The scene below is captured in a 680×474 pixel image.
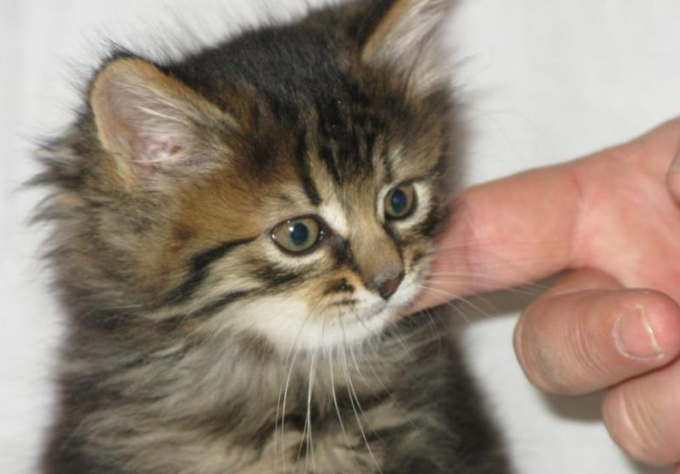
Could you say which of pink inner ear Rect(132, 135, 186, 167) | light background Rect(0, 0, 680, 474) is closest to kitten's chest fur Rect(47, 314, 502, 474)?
pink inner ear Rect(132, 135, 186, 167)

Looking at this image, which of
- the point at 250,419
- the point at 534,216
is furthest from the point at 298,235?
the point at 534,216

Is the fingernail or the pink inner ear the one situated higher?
the pink inner ear

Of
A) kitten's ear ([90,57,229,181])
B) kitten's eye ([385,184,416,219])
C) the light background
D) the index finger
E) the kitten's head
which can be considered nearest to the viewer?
kitten's ear ([90,57,229,181])

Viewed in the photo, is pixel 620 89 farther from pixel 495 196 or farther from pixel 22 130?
pixel 22 130

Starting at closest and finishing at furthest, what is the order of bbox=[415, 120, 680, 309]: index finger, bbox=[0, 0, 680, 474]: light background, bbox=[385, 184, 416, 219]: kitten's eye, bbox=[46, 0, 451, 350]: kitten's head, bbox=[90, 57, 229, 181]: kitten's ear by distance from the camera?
bbox=[90, 57, 229, 181]: kitten's ear → bbox=[46, 0, 451, 350]: kitten's head → bbox=[385, 184, 416, 219]: kitten's eye → bbox=[415, 120, 680, 309]: index finger → bbox=[0, 0, 680, 474]: light background

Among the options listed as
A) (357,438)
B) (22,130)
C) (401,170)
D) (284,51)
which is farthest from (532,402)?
(22,130)

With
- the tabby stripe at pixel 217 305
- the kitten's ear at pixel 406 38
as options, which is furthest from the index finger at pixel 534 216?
the tabby stripe at pixel 217 305

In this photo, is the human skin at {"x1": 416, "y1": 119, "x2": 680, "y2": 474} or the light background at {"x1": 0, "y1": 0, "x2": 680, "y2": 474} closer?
the human skin at {"x1": 416, "y1": 119, "x2": 680, "y2": 474}

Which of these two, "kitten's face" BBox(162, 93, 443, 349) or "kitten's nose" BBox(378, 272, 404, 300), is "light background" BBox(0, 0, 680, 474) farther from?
"kitten's nose" BBox(378, 272, 404, 300)
